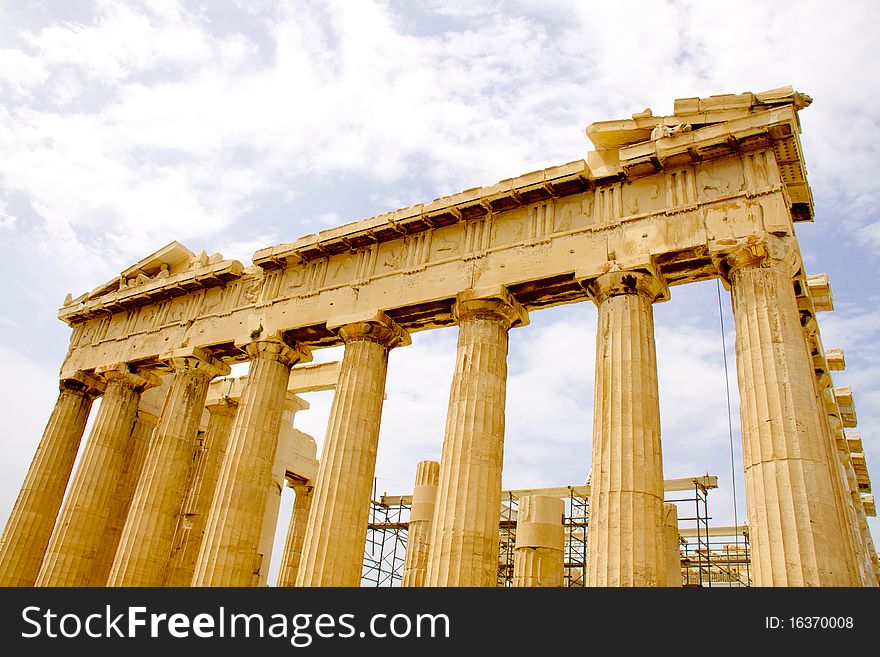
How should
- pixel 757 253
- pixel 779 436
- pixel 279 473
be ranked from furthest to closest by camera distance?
pixel 279 473
pixel 757 253
pixel 779 436

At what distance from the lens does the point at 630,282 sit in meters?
15.8

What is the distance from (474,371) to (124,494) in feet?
46.9

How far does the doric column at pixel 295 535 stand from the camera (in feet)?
94.7

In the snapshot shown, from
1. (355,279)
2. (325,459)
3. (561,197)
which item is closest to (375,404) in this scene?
(325,459)

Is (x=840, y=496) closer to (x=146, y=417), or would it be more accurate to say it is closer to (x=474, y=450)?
(x=474, y=450)

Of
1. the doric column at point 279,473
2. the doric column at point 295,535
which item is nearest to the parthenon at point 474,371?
the doric column at point 279,473

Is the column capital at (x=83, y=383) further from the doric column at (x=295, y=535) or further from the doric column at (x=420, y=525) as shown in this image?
the doric column at (x=420, y=525)

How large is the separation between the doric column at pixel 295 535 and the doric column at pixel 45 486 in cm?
887

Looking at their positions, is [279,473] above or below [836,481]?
above

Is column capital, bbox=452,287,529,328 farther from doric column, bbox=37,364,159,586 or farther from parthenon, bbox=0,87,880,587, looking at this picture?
doric column, bbox=37,364,159,586

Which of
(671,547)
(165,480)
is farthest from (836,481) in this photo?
(165,480)

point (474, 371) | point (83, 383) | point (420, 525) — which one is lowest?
point (420, 525)
